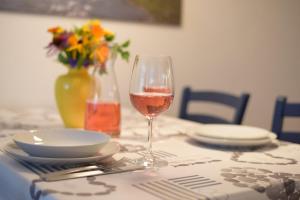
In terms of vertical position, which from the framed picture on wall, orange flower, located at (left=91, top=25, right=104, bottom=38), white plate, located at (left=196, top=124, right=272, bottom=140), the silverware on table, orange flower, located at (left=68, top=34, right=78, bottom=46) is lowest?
the silverware on table

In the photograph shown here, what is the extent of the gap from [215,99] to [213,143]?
764mm

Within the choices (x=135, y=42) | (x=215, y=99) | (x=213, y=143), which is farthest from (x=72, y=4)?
(x=213, y=143)

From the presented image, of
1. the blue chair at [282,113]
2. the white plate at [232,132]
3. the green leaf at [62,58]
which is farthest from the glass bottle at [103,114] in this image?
the blue chair at [282,113]

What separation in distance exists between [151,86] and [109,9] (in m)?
1.28

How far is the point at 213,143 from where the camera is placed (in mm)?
1086

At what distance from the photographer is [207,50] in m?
2.51

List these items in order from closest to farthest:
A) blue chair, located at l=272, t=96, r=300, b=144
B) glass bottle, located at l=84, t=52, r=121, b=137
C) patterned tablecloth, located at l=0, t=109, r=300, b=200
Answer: patterned tablecloth, located at l=0, t=109, r=300, b=200 < glass bottle, located at l=84, t=52, r=121, b=137 < blue chair, located at l=272, t=96, r=300, b=144

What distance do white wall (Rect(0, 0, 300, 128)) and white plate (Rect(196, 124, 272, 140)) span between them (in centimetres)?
102

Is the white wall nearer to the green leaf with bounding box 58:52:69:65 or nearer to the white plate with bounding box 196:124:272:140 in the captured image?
the green leaf with bounding box 58:52:69:65

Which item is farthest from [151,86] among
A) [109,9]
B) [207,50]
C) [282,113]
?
[207,50]

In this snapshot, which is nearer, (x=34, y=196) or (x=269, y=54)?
(x=34, y=196)

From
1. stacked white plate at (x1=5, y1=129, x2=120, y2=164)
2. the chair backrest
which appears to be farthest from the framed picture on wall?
stacked white plate at (x1=5, y1=129, x2=120, y2=164)

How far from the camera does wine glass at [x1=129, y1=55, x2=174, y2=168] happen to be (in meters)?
0.87

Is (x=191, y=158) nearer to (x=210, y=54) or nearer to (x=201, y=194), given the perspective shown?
(x=201, y=194)
